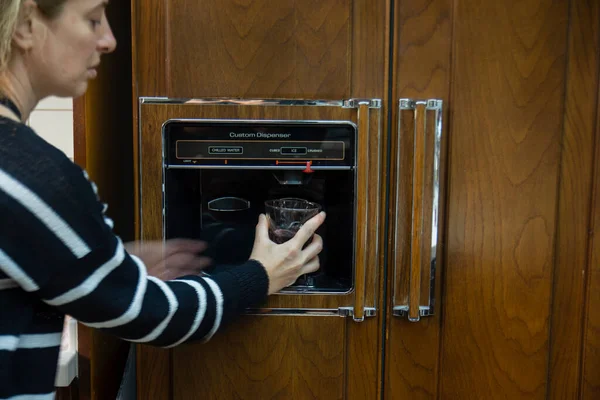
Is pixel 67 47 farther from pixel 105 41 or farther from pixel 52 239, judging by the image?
pixel 52 239

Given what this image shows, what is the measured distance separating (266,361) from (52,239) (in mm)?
675

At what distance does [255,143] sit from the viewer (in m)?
1.25

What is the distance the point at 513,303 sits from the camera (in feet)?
4.33

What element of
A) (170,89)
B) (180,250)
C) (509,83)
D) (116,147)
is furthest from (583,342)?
(116,147)

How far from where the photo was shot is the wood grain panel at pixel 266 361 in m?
1.30

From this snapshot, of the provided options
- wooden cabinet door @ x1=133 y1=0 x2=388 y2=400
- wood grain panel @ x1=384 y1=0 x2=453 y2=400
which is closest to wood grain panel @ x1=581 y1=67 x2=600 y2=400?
wood grain panel @ x1=384 y1=0 x2=453 y2=400

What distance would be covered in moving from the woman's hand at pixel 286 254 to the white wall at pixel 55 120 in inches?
35.6

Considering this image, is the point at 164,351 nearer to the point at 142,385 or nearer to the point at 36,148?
the point at 142,385

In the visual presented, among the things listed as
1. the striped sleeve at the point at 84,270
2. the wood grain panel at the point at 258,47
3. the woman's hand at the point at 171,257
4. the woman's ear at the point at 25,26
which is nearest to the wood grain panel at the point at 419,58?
the wood grain panel at the point at 258,47

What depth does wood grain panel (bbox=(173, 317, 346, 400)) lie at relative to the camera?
1.30 metres

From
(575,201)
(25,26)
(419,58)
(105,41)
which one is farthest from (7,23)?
(575,201)

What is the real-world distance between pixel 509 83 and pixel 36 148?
952mm

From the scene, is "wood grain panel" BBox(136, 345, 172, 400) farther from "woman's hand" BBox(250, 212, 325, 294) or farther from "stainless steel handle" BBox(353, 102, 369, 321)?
"stainless steel handle" BBox(353, 102, 369, 321)

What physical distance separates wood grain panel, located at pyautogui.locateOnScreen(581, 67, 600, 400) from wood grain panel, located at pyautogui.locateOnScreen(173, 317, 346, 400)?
54cm
